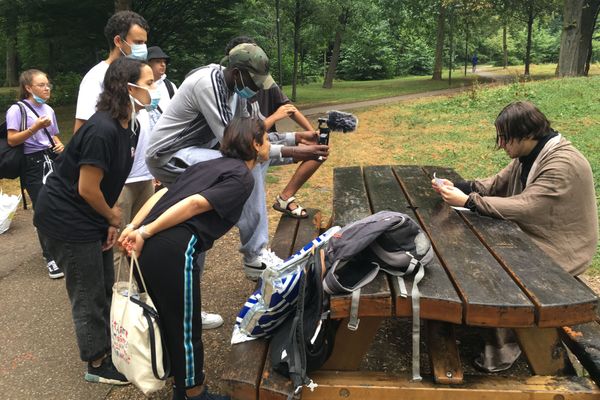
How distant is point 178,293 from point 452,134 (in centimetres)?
848

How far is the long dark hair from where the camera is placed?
272 cm

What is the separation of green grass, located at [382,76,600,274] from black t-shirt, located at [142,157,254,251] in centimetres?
316

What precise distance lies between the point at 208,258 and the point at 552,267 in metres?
3.00

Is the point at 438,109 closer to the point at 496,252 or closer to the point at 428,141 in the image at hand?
the point at 428,141

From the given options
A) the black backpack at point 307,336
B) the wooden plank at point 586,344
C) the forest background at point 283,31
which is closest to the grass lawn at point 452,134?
the wooden plank at point 586,344

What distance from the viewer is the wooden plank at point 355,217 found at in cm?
190

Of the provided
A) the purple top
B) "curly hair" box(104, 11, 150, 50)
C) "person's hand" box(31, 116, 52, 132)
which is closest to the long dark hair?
"curly hair" box(104, 11, 150, 50)

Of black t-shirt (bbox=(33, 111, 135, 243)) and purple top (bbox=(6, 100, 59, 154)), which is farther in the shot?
purple top (bbox=(6, 100, 59, 154))

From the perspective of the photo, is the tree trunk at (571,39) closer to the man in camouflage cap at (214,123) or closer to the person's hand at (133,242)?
the man in camouflage cap at (214,123)

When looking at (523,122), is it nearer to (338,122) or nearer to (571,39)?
(338,122)

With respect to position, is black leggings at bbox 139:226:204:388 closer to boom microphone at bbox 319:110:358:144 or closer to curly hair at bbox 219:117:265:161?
curly hair at bbox 219:117:265:161

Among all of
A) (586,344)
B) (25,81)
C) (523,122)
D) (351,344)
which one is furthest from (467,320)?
(25,81)

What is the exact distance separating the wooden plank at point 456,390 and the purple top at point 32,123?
3393 mm

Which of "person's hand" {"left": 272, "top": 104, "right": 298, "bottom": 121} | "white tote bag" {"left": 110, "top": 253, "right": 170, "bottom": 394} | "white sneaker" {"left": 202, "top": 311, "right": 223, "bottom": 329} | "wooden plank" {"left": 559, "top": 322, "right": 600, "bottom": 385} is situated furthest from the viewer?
"person's hand" {"left": 272, "top": 104, "right": 298, "bottom": 121}
